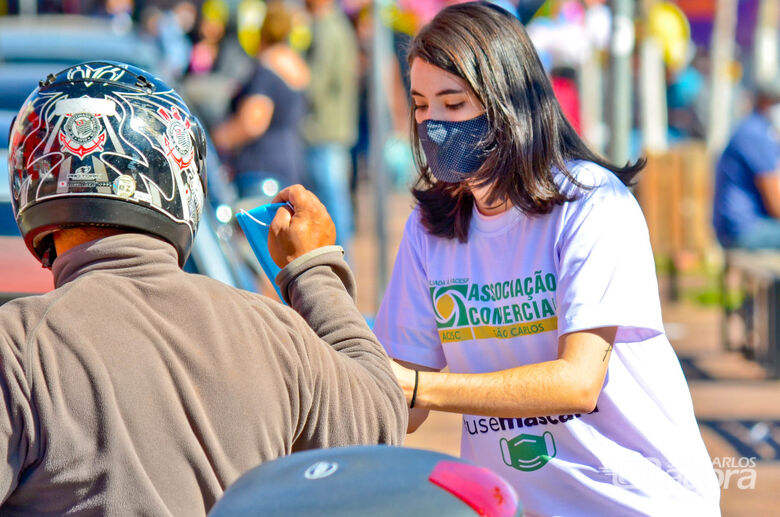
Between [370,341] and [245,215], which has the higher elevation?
[245,215]

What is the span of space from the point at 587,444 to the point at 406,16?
13.0 meters

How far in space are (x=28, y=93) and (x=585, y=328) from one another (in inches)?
140

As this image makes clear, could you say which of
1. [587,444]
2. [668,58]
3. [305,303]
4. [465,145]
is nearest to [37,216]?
[305,303]

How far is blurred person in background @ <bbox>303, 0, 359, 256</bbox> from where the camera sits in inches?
380

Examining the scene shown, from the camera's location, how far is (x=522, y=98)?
2.34 meters

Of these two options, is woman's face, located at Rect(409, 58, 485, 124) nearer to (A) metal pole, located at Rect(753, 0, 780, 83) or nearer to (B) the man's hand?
(B) the man's hand

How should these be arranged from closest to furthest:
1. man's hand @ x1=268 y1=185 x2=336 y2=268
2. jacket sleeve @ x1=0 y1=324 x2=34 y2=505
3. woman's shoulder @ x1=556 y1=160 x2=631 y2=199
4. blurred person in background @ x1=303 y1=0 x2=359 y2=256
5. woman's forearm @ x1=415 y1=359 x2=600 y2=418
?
jacket sleeve @ x1=0 y1=324 x2=34 y2=505 → man's hand @ x1=268 y1=185 x2=336 y2=268 → woman's forearm @ x1=415 y1=359 x2=600 y2=418 → woman's shoulder @ x1=556 y1=160 x2=631 y2=199 → blurred person in background @ x1=303 y1=0 x2=359 y2=256

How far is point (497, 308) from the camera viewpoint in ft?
7.49

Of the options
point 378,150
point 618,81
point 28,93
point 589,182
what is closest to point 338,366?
point 589,182

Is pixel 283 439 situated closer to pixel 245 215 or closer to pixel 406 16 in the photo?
pixel 245 215

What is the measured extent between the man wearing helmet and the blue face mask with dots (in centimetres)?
59

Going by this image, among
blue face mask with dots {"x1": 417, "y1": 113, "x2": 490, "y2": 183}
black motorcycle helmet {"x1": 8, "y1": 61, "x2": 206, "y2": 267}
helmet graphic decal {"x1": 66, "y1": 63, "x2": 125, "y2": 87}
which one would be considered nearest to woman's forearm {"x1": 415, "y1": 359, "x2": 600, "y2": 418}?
blue face mask with dots {"x1": 417, "y1": 113, "x2": 490, "y2": 183}

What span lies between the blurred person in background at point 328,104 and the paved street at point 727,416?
1.08 meters

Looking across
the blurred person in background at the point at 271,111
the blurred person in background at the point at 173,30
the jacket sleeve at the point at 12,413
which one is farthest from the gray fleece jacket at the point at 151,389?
the blurred person in background at the point at 173,30
